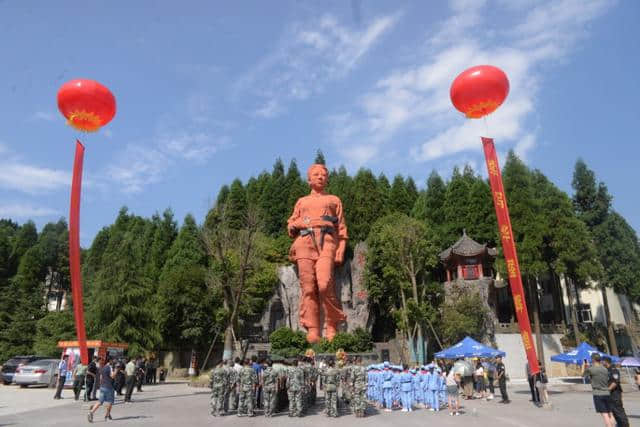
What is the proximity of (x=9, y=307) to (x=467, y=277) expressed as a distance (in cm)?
2997

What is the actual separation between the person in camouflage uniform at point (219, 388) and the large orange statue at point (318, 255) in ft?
43.0

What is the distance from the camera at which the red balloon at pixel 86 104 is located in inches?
412

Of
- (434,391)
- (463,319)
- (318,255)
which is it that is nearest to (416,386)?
(434,391)

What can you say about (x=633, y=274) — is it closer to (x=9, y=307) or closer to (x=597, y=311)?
(x=597, y=311)

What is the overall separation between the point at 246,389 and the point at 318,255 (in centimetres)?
1407

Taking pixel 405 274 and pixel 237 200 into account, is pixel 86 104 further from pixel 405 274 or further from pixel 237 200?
pixel 237 200

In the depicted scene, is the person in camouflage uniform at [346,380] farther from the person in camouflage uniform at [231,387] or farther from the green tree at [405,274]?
the green tree at [405,274]

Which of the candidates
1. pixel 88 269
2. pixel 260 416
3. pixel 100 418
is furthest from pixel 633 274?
pixel 88 269

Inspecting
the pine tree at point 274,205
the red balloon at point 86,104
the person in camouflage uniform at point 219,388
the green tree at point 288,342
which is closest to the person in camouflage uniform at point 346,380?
the person in camouflage uniform at point 219,388

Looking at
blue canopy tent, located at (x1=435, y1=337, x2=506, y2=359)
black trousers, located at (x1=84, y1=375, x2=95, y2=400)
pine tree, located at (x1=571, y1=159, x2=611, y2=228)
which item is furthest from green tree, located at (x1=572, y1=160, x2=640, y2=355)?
black trousers, located at (x1=84, y1=375, x2=95, y2=400)

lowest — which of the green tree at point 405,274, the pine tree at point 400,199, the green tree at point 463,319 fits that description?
the green tree at point 463,319

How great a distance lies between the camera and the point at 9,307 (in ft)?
104

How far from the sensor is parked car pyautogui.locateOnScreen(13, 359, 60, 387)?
16312 mm

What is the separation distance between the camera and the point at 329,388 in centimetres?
924
